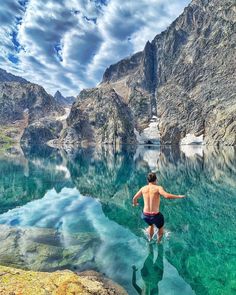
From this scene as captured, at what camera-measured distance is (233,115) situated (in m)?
193

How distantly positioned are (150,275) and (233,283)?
12.8ft

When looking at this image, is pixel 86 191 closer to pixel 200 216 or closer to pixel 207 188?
pixel 207 188

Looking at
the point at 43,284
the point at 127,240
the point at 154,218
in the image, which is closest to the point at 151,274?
the point at 154,218

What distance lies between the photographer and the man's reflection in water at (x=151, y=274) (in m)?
13.6

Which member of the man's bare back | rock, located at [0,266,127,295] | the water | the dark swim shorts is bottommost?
the water

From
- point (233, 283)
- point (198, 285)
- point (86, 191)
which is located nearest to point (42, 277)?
point (198, 285)

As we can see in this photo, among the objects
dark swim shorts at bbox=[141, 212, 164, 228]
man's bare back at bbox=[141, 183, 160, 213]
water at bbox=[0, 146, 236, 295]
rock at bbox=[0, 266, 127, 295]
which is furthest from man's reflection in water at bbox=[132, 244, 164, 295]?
man's bare back at bbox=[141, 183, 160, 213]

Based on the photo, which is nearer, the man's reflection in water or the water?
the man's reflection in water

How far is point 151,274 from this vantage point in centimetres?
1519

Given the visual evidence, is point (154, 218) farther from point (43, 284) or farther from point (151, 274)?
point (43, 284)

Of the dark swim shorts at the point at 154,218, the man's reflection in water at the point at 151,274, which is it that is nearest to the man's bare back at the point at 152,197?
the dark swim shorts at the point at 154,218

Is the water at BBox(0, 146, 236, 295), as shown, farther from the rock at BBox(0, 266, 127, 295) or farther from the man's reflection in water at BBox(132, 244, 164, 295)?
the rock at BBox(0, 266, 127, 295)

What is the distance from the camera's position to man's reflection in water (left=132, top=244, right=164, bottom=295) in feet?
44.7

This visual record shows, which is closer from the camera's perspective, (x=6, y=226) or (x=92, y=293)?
(x=92, y=293)
